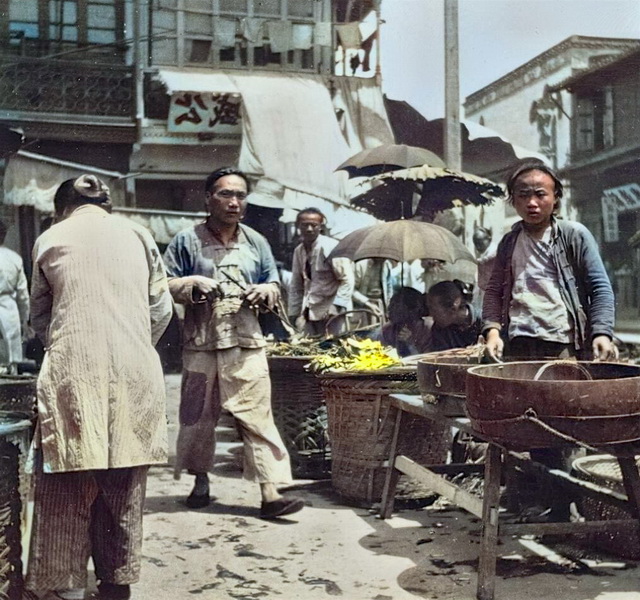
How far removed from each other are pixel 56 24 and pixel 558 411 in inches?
456

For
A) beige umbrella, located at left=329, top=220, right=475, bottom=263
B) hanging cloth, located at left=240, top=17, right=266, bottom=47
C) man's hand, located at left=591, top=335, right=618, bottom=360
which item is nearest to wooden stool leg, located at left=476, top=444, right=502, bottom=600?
man's hand, located at left=591, top=335, right=618, bottom=360

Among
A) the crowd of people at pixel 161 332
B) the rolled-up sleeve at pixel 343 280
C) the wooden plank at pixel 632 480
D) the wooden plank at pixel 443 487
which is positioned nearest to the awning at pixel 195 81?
the rolled-up sleeve at pixel 343 280

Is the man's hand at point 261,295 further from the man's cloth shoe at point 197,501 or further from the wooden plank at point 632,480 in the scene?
the wooden plank at point 632,480

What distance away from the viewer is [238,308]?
5.01 meters

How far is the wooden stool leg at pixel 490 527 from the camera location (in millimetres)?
3422

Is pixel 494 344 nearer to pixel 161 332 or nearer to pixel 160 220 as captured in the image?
pixel 161 332

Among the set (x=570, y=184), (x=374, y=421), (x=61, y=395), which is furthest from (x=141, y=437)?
(x=570, y=184)

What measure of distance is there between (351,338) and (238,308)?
108cm

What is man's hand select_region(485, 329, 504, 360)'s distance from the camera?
4.19 metres

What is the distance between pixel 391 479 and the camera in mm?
4773

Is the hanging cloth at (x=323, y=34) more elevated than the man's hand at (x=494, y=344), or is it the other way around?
the hanging cloth at (x=323, y=34)

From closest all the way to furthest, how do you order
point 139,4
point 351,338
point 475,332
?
point 351,338 < point 475,332 < point 139,4

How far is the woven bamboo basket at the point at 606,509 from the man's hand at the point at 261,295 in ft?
6.31

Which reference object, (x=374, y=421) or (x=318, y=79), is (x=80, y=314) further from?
(x=318, y=79)
